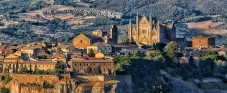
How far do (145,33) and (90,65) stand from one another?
1040 inches

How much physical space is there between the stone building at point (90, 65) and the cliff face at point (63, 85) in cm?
189

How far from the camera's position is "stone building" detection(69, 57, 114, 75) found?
8162 centimetres

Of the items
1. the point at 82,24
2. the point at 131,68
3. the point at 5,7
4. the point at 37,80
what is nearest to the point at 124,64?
the point at 131,68

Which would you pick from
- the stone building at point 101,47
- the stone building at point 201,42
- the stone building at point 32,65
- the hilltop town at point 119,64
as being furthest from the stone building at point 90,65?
the stone building at point 201,42

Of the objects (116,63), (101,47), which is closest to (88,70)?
(116,63)

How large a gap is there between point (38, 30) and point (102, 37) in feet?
182

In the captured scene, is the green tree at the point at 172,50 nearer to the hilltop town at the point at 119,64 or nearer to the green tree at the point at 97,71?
the hilltop town at the point at 119,64

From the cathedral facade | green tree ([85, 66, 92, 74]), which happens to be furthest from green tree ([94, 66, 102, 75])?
the cathedral facade

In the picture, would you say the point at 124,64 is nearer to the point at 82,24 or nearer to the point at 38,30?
the point at 38,30

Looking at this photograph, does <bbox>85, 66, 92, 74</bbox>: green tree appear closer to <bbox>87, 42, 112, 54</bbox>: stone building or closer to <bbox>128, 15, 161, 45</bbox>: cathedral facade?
<bbox>87, 42, 112, 54</bbox>: stone building

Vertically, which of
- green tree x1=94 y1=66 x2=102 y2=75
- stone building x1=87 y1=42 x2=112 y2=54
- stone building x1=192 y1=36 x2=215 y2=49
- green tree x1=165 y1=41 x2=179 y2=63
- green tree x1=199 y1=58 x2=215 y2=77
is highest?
stone building x1=87 y1=42 x2=112 y2=54

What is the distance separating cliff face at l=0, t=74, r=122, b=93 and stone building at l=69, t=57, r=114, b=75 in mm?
1887

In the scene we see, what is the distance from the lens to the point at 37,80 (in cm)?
8044

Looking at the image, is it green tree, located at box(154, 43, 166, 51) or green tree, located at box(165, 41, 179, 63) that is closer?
green tree, located at box(165, 41, 179, 63)
